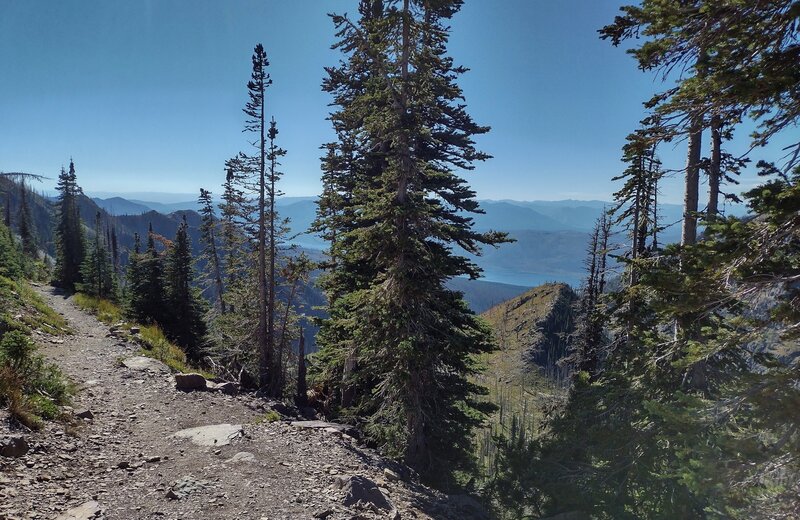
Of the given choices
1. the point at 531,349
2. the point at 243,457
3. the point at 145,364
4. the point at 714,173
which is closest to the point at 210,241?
the point at 145,364

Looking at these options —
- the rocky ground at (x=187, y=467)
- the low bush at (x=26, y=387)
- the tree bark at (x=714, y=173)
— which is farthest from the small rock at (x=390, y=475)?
the tree bark at (x=714, y=173)

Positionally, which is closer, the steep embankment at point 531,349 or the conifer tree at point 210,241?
the conifer tree at point 210,241

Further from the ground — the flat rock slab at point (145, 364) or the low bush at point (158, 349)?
the flat rock slab at point (145, 364)

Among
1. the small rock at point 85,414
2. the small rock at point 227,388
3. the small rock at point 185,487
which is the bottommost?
the small rock at point 227,388

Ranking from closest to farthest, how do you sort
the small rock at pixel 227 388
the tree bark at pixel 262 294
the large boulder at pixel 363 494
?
the large boulder at pixel 363 494 < the small rock at pixel 227 388 < the tree bark at pixel 262 294

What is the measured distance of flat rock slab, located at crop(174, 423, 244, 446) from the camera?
27.1 ft

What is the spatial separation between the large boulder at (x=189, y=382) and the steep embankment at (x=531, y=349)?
225 feet

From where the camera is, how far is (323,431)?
1037 centimetres

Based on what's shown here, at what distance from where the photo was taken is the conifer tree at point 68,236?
43500mm

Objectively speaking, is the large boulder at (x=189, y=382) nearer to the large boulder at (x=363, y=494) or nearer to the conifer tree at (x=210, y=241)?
the large boulder at (x=363, y=494)

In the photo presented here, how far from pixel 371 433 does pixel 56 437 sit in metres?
8.13

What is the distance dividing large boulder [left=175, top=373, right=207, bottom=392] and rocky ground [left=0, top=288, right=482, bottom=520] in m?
0.28

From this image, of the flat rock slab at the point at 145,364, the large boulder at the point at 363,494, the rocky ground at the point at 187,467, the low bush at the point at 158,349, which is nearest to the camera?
the rocky ground at the point at 187,467

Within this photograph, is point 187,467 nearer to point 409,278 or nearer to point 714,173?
point 409,278
